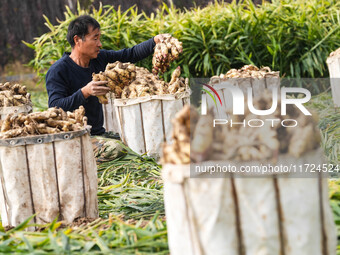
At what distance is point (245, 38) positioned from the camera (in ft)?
20.2

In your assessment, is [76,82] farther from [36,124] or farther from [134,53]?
[36,124]

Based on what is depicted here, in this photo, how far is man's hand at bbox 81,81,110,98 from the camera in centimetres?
340

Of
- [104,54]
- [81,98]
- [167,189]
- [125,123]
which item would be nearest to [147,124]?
[125,123]

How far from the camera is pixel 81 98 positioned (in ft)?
11.2

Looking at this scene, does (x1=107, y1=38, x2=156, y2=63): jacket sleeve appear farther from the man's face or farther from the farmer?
the man's face

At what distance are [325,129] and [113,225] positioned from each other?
230 centimetres

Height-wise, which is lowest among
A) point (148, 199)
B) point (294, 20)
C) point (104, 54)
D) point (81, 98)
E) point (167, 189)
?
point (148, 199)

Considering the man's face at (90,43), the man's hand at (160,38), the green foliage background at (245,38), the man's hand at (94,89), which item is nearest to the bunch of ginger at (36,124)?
the man's hand at (94,89)

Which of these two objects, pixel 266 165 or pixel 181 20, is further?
pixel 181 20

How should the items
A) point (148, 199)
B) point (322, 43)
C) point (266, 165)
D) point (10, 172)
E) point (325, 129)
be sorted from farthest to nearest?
point (322, 43) < point (325, 129) < point (148, 199) < point (10, 172) < point (266, 165)

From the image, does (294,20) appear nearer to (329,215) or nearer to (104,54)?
(104,54)

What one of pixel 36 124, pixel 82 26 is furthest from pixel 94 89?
pixel 36 124

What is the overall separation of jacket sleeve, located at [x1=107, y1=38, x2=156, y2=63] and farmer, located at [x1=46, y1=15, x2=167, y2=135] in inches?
2.8

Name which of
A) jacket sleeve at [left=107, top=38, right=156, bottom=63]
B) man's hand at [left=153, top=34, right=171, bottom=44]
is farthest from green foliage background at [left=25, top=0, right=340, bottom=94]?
man's hand at [left=153, top=34, right=171, bottom=44]
